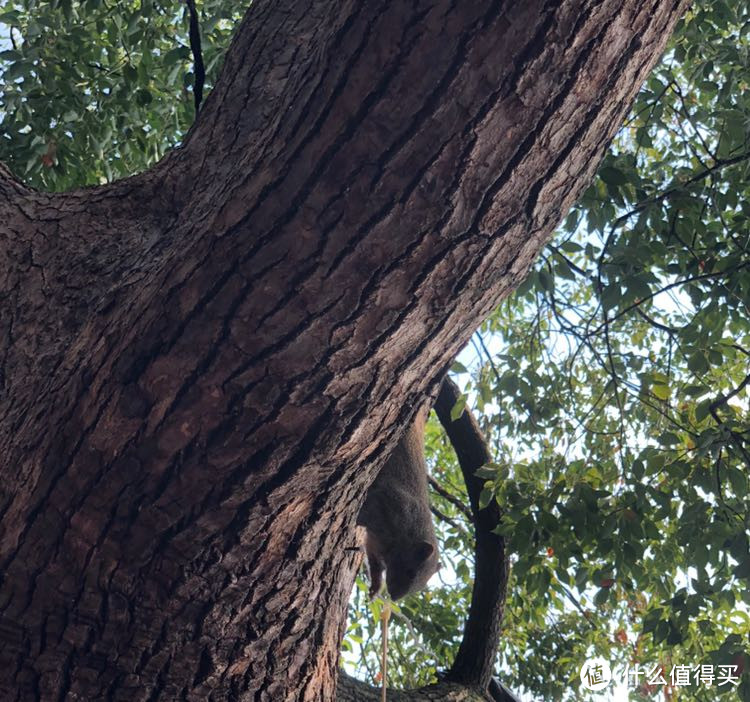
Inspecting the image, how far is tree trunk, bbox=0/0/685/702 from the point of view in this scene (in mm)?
1256

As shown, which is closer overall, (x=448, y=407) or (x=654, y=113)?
(x=654, y=113)

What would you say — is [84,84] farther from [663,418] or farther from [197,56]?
[663,418]

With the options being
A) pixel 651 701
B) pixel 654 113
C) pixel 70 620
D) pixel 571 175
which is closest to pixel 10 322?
pixel 70 620

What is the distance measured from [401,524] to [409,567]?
21cm

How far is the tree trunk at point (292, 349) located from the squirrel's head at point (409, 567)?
0.76m

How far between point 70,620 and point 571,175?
1202mm

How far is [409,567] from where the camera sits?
250 centimetres

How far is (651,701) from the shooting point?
13.6 feet

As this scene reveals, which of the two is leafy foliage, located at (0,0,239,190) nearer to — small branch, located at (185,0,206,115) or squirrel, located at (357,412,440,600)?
small branch, located at (185,0,206,115)

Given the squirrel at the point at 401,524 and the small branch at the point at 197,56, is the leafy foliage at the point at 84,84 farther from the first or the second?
the squirrel at the point at 401,524

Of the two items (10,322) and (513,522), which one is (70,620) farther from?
(513,522)

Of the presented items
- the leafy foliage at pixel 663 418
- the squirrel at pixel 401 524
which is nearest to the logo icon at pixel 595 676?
the leafy foliage at pixel 663 418

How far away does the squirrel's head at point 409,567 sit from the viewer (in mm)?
2471

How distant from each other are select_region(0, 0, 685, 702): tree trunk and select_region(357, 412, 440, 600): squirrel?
612mm
